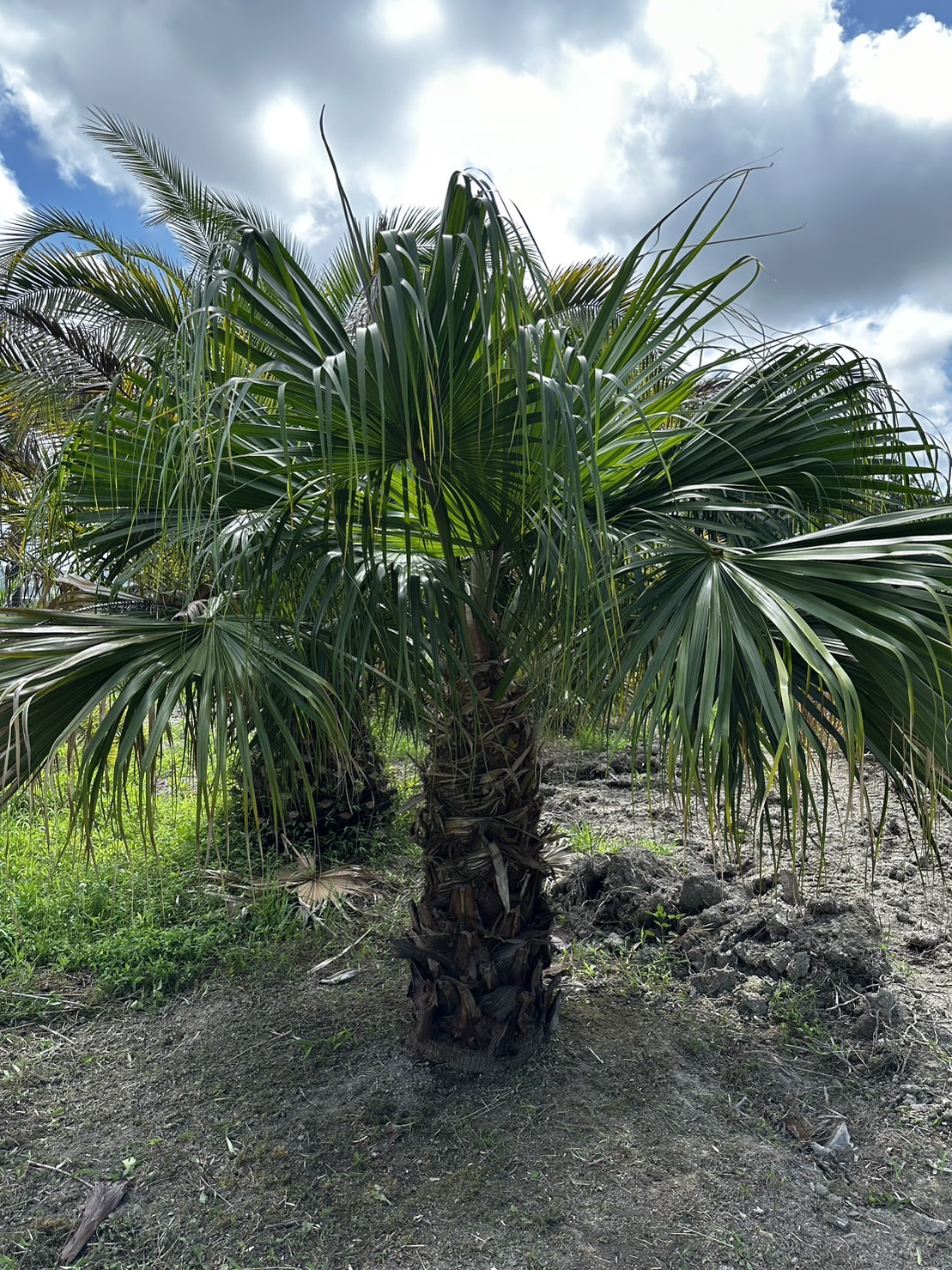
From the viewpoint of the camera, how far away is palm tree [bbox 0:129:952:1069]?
1.96 metres

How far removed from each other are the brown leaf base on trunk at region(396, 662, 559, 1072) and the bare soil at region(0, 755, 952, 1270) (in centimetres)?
17

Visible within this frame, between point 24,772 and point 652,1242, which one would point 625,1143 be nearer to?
point 652,1242

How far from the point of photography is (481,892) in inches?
110

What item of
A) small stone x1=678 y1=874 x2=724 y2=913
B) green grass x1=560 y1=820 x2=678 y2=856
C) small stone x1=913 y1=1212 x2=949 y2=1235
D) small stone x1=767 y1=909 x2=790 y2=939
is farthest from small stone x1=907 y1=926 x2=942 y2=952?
small stone x1=913 y1=1212 x2=949 y2=1235

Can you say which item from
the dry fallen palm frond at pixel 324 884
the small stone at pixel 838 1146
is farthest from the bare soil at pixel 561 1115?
the dry fallen palm frond at pixel 324 884

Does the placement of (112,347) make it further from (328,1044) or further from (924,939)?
(924,939)

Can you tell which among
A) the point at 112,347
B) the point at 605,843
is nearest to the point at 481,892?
the point at 605,843

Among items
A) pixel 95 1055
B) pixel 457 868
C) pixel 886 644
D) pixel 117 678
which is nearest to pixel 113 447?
pixel 117 678

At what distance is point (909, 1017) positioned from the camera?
3.25m

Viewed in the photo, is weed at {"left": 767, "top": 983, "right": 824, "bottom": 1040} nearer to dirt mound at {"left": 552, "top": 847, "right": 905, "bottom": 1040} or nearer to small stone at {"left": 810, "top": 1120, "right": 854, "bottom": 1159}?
dirt mound at {"left": 552, "top": 847, "right": 905, "bottom": 1040}

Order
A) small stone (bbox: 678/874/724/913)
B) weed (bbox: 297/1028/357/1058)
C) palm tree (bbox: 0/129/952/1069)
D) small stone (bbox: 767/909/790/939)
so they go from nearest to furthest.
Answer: palm tree (bbox: 0/129/952/1069), weed (bbox: 297/1028/357/1058), small stone (bbox: 767/909/790/939), small stone (bbox: 678/874/724/913)

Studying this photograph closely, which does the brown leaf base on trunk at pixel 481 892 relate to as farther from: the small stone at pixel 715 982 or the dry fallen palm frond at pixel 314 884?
the dry fallen palm frond at pixel 314 884

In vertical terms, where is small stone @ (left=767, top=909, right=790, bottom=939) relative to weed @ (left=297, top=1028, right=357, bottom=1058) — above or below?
above

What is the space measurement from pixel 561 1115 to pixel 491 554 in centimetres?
186
